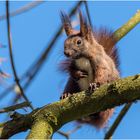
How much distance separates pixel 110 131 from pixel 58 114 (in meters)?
0.66

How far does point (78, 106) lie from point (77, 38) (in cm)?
165

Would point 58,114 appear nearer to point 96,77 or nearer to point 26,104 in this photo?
point 26,104

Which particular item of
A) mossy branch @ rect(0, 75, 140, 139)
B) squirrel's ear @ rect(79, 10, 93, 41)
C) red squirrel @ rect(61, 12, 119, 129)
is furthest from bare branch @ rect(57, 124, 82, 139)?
squirrel's ear @ rect(79, 10, 93, 41)

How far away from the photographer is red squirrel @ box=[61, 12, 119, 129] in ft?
10.6

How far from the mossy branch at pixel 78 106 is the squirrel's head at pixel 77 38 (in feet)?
4.50

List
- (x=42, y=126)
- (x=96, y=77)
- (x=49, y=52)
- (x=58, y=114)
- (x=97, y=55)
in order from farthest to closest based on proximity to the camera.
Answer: (x=97, y=55) → (x=96, y=77) → (x=49, y=52) → (x=58, y=114) → (x=42, y=126)

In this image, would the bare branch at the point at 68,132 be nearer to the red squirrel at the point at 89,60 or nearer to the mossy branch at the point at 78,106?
the red squirrel at the point at 89,60

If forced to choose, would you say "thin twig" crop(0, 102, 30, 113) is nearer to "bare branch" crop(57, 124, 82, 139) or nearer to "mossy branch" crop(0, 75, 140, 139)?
"mossy branch" crop(0, 75, 140, 139)

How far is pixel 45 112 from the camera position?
1.97m

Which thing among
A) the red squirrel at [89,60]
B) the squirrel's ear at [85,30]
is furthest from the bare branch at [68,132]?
the squirrel's ear at [85,30]

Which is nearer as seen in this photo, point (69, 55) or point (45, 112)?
point (45, 112)

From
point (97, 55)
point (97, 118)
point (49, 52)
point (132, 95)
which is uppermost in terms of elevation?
point (97, 55)

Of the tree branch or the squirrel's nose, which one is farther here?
the squirrel's nose

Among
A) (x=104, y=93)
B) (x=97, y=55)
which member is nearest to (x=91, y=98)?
(x=104, y=93)
